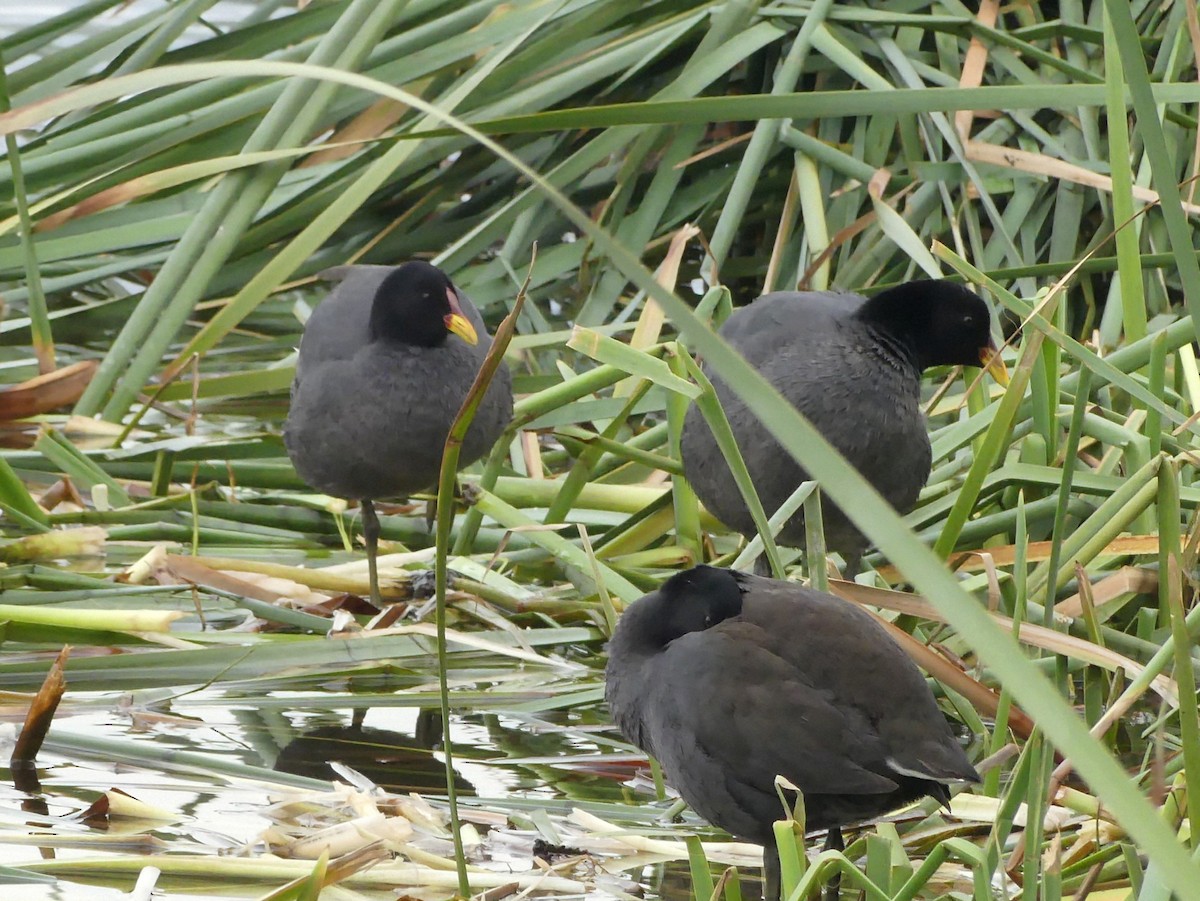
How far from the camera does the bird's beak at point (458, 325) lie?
3410 millimetres

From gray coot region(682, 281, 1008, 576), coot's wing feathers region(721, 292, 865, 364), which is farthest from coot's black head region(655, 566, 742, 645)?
coot's wing feathers region(721, 292, 865, 364)

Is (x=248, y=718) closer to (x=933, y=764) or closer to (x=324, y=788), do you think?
(x=324, y=788)

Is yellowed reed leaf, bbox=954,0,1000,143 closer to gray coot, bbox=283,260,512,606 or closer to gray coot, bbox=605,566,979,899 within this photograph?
gray coot, bbox=283,260,512,606

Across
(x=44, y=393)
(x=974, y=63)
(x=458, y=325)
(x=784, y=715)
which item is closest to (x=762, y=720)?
(x=784, y=715)

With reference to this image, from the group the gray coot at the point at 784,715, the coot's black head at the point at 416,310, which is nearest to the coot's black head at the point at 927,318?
the coot's black head at the point at 416,310

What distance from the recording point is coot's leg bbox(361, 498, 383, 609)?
324 centimetres

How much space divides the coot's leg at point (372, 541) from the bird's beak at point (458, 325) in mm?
398

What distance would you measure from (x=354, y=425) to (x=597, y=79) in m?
1.49

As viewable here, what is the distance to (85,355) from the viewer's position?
459 cm

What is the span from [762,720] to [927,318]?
4.16 feet

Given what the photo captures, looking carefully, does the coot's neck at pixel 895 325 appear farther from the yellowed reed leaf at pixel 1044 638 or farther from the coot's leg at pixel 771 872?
the coot's leg at pixel 771 872

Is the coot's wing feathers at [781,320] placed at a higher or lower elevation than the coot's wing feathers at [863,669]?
higher

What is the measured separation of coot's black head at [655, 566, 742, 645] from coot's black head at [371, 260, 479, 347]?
1425 millimetres

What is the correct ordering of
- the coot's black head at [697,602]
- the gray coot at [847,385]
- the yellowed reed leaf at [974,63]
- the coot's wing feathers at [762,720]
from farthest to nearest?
1. the yellowed reed leaf at [974,63]
2. the gray coot at [847,385]
3. the coot's black head at [697,602]
4. the coot's wing feathers at [762,720]
